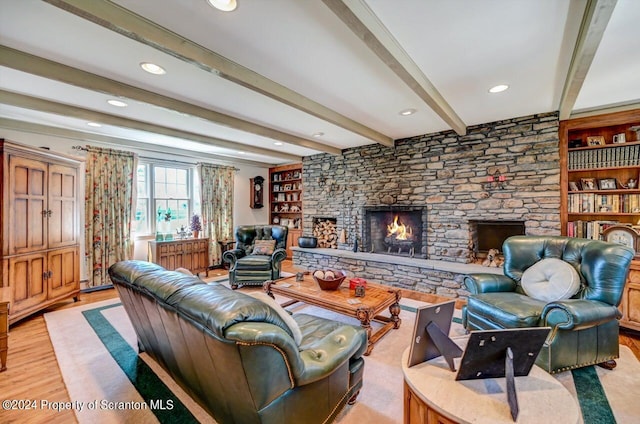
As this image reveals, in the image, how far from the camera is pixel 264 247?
4.82 meters

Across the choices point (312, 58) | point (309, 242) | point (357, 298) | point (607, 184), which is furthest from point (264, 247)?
point (607, 184)

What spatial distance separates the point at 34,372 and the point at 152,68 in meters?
2.60

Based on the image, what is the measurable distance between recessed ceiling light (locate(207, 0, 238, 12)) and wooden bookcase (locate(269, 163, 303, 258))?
5.04 metres

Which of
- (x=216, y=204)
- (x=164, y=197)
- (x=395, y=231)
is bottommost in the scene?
(x=395, y=231)

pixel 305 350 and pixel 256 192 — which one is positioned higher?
pixel 256 192

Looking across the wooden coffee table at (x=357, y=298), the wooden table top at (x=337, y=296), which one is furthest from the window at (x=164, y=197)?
the wooden table top at (x=337, y=296)

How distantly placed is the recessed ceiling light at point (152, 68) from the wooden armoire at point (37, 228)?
73.7 inches

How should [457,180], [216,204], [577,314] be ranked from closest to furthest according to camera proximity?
[577,314], [457,180], [216,204]

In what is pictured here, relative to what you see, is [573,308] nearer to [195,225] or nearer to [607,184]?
[607,184]

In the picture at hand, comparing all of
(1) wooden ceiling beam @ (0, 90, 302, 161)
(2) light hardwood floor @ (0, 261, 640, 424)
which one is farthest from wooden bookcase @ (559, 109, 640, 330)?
(1) wooden ceiling beam @ (0, 90, 302, 161)

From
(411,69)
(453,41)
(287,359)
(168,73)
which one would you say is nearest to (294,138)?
(168,73)

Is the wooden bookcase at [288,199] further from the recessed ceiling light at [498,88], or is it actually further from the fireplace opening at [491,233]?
the recessed ceiling light at [498,88]

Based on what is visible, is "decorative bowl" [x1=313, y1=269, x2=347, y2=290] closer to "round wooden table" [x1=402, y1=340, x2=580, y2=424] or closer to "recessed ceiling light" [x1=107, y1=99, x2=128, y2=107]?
"round wooden table" [x1=402, y1=340, x2=580, y2=424]

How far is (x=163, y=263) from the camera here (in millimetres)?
4691
